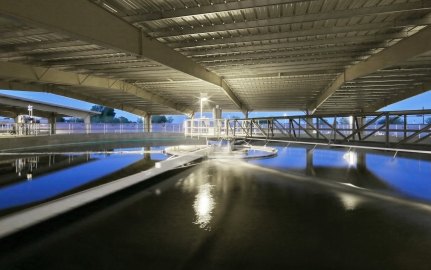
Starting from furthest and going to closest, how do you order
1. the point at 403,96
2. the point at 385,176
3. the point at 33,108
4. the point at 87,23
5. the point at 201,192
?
the point at 33,108 → the point at 403,96 → the point at 385,176 → the point at 87,23 → the point at 201,192

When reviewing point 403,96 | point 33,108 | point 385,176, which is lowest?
point 385,176

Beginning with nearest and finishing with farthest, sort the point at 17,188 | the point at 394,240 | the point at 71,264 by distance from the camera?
the point at 71,264
the point at 394,240
the point at 17,188

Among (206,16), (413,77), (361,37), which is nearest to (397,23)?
(361,37)

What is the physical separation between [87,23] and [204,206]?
6834 mm

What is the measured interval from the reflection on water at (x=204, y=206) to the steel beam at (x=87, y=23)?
610cm

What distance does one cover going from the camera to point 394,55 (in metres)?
15.4

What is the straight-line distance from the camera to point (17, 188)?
980 cm

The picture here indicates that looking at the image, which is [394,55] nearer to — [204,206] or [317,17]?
[317,17]

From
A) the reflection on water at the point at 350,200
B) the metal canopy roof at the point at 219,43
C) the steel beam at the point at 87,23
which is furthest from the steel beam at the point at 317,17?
the reflection on water at the point at 350,200

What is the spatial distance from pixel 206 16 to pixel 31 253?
398 inches

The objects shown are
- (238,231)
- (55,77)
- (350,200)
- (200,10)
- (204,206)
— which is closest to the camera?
(238,231)

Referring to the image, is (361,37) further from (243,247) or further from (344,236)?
(243,247)

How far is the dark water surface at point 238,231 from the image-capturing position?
4.47 m

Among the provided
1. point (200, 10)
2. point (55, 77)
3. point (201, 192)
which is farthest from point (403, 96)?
point (55, 77)
